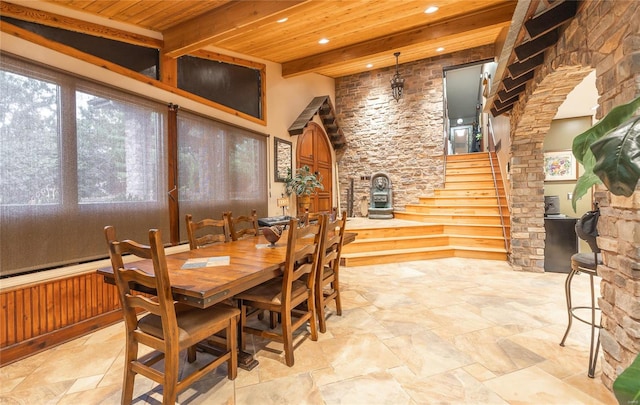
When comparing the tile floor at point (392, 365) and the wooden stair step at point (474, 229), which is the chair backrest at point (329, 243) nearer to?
the tile floor at point (392, 365)

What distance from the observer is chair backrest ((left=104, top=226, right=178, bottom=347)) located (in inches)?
53.4

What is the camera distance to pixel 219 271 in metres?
1.76

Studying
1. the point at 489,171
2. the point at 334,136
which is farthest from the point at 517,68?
the point at 334,136

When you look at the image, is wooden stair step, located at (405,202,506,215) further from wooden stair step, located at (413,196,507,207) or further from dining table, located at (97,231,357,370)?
dining table, located at (97,231,357,370)

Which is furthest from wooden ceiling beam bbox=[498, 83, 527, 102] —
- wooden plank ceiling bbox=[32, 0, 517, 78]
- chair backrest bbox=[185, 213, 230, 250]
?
chair backrest bbox=[185, 213, 230, 250]

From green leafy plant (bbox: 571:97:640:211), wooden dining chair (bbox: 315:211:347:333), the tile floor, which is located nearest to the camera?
green leafy plant (bbox: 571:97:640:211)

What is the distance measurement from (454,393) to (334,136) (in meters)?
6.50

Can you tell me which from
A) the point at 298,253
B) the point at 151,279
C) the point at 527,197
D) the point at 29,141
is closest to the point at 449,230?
the point at 527,197

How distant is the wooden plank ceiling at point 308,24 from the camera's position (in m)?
2.98

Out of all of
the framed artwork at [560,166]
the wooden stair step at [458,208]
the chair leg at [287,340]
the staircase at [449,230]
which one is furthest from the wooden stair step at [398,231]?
the chair leg at [287,340]

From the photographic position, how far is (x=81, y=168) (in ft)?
8.34

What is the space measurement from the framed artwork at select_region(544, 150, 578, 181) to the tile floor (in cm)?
314

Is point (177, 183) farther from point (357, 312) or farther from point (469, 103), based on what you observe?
point (469, 103)

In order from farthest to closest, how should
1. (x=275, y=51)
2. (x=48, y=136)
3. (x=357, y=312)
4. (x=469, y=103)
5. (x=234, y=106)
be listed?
1. (x=469, y=103)
2. (x=275, y=51)
3. (x=234, y=106)
4. (x=357, y=312)
5. (x=48, y=136)
